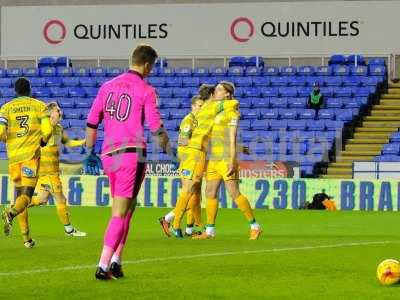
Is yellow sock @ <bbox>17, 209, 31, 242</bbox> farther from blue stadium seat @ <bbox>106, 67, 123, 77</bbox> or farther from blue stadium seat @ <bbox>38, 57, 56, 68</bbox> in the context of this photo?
blue stadium seat @ <bbox>38, 57, 56, 68</bbox>

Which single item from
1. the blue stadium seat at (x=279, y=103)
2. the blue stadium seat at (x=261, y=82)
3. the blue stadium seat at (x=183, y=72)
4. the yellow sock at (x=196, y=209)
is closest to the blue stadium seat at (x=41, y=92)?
the blue stadium seat at (x=183, y=72)

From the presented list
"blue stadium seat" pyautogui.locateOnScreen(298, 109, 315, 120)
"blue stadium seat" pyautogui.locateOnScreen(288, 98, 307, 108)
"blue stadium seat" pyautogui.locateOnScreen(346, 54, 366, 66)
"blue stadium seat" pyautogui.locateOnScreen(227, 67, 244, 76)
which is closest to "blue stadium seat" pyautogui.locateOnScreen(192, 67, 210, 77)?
→ "blue stadium seat" pyautogui.locateOnScreen(227, 67, 244, 76)

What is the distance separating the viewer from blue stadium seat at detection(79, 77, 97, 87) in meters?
35.9

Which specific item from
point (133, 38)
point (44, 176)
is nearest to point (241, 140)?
point (133, 38)

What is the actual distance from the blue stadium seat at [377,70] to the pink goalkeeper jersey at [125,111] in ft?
83.5

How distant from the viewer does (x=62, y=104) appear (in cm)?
3494

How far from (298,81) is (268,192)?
27.8 ft

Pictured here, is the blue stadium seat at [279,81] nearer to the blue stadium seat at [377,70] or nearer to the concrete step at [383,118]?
the blue stadium seat at [377,70]

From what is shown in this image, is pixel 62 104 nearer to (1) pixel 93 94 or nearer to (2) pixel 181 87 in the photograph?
(1) pixel 93 94

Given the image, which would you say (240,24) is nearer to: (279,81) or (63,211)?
(279,81)

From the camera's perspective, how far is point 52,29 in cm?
3922

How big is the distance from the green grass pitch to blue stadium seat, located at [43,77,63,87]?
18669 mm

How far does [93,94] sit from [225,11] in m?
5.75

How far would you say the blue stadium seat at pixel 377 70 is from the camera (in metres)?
34.3
